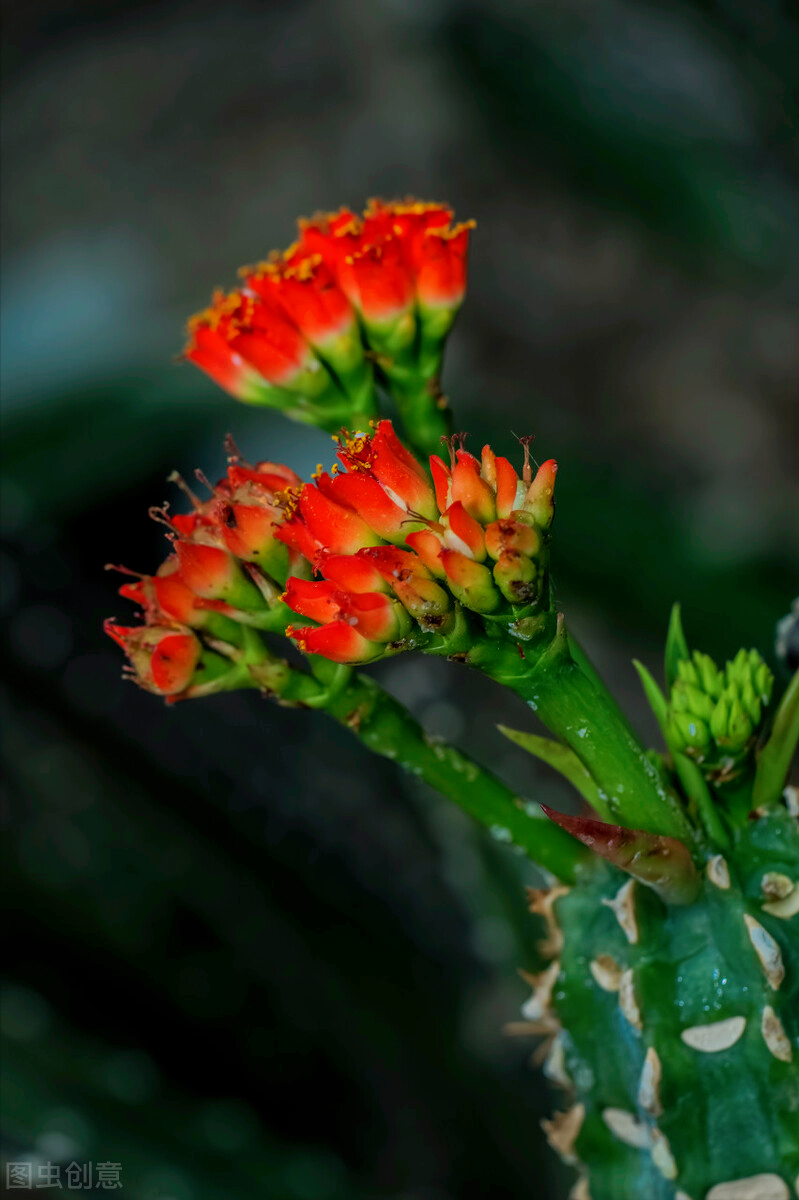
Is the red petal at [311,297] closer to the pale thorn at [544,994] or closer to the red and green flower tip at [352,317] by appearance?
the red and green flower tip at [352,317]

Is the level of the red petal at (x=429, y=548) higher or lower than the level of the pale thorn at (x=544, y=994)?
higher

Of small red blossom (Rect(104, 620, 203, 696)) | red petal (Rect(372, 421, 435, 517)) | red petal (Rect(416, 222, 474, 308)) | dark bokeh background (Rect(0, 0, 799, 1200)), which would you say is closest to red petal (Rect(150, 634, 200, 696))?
small red blossom (Rect(104, 620, 203, 696))

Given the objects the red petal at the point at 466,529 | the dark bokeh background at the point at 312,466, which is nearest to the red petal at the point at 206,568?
the red petal at the point at 466,529

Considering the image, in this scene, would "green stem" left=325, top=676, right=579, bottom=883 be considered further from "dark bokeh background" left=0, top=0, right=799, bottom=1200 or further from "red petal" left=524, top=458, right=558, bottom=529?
"dark bokeh background" left=0, top=0, right=799, bottom=1200

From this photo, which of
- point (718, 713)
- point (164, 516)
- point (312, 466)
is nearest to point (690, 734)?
point (718, 713)

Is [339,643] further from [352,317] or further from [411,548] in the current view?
[352,317]

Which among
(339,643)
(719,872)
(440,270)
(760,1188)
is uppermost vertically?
(440,270)

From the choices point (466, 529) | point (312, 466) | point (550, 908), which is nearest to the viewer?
Answer: point (466, 529)
